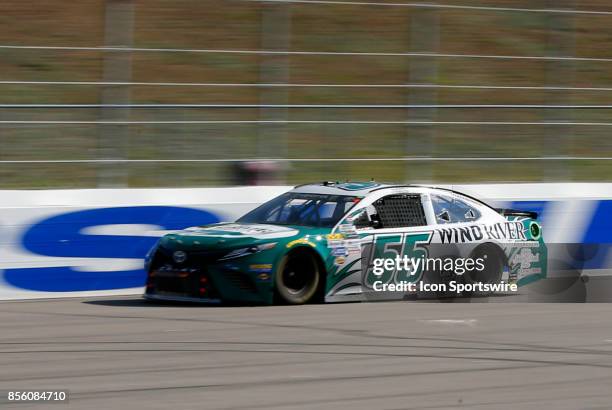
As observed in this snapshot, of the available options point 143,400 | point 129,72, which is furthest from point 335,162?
point 143,400

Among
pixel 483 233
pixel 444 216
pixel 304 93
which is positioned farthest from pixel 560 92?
pixel 444 216

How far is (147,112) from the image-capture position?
15414 mm

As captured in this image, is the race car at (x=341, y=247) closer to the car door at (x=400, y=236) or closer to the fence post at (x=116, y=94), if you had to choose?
the car door at (x=400, y=236)

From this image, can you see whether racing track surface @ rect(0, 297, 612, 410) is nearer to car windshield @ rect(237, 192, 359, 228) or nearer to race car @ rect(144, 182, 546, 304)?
race car @ rect(144, 182, 546, 304)

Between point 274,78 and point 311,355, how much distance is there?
732cm

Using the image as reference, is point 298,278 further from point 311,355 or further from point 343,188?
point 311,355

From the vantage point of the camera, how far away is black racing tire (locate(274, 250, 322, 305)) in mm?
11500

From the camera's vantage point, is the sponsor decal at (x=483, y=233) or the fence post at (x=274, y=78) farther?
the fence post at (x=274, y=78)

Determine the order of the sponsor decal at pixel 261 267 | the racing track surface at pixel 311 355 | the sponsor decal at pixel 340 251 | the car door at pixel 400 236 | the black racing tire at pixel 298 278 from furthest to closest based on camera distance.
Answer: the car door at pixel 400 236 < the sponsor decal at pixel 340 251 < the black racing tire at pixel 298 278 < the sponsor decal at pixel 261 267 < the racing track surface at pixel 311 355

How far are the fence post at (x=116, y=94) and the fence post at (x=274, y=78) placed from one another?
5.97 ft

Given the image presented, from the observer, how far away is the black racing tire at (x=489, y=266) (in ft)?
41.7

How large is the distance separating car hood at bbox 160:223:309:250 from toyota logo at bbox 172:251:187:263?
54 mm

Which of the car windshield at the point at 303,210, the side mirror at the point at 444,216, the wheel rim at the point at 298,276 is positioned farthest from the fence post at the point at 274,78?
the wheel rim at the point at 298,276

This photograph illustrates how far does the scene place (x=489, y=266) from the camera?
41.8 feet
